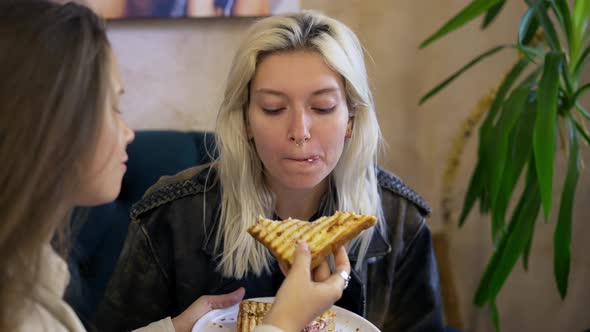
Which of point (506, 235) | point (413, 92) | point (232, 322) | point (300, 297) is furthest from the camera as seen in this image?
point (413, 92)

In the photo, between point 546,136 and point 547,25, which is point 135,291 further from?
point 547,25

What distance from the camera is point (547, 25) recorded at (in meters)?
1.83

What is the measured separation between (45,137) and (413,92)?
A: 6.36 feet

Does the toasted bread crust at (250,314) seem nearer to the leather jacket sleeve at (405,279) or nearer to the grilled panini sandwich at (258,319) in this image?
the grilled panini sandwich at (258,319)

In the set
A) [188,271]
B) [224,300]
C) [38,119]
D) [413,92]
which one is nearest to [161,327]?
[224,300]

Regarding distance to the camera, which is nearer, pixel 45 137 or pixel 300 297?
pixel 45 137

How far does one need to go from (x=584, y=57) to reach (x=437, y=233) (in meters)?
1.08

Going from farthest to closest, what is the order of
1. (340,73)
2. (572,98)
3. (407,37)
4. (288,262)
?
(407,37) → (572,98) → (340,73) → (288,262)

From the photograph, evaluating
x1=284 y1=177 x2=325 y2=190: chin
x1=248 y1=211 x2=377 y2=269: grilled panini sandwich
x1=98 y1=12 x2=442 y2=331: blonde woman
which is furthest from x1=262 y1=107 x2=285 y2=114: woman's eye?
x1=248 y1=211 x2=377 y2=269: grilled panini sandwich

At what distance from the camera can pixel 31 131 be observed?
2.96 feet

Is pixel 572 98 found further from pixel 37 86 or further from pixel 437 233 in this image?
pixel 37 86

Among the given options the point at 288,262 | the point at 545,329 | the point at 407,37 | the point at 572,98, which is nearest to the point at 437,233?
the point at 545,329

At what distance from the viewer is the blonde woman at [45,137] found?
0.89 meters

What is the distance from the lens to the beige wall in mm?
2336
